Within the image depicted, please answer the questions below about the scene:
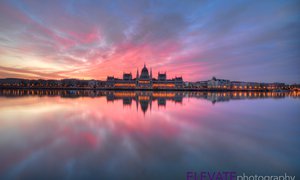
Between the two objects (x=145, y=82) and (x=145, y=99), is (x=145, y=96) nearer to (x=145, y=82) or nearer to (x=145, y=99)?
(x=145, y=99)

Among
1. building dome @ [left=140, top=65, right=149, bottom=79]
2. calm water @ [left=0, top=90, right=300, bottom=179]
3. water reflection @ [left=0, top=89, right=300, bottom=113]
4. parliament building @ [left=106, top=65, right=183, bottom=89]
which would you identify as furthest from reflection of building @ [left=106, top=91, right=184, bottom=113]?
building dome @ [left=140, top=65, right=149, bottom=79]

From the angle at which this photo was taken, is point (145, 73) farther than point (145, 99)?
Yes

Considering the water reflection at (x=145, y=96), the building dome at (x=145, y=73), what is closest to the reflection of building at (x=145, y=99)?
the water reflection at (x=145, y=96)

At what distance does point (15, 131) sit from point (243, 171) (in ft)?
40.9

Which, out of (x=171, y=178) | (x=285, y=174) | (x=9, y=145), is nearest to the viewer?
(x=171, y=178)

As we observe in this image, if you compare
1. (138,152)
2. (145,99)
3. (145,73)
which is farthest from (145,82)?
(138,152)

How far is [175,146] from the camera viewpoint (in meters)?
8.48

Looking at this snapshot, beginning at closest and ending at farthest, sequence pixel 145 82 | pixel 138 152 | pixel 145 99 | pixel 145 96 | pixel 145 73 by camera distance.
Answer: pixel 138 152, pixel 145 99, pixel 145 96, pixel 145 82, pixel 145 73

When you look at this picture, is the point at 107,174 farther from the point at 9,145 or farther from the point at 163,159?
the point at 9,145

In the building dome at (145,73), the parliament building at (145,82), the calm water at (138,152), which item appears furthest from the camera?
the building dome at (145,73)

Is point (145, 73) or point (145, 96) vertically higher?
point (145, 73)

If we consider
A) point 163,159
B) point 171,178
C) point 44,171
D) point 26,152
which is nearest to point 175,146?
point 163,159

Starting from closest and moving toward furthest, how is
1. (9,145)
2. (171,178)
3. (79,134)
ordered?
1. (171,178)
2. (9,145)
3. (79,134)

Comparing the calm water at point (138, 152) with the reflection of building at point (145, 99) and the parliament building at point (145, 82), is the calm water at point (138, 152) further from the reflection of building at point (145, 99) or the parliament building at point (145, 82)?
the parliament building at point (145, 82)
